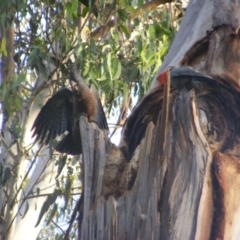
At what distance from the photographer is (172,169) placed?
7.10ft

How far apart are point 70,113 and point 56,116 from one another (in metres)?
0.12

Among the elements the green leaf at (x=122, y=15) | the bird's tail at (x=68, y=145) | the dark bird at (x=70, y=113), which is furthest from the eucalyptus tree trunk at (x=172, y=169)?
the green leaf at (x=122, y=15)

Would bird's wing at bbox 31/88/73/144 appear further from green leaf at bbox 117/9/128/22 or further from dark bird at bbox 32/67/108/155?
green leaf at bbox 117/9/128/22

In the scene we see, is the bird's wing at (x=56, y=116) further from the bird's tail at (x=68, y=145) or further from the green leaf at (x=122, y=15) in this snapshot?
the green leaf at (x=122, y=15)

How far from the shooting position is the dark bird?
2648 mm

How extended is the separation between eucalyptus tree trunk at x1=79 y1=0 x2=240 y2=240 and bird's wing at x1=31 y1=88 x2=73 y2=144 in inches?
20.5

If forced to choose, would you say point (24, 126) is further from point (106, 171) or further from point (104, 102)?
point (106, 171)

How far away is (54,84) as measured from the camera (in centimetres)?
456

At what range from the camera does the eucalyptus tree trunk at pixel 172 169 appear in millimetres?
2100

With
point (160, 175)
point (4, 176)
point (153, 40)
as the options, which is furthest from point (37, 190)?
point (160, 175)

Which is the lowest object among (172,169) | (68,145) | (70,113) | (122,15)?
(172,169)

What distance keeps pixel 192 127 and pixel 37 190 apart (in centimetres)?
232

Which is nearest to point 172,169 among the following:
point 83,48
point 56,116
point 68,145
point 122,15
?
point 68,145

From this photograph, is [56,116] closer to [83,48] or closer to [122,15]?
[83,48]
